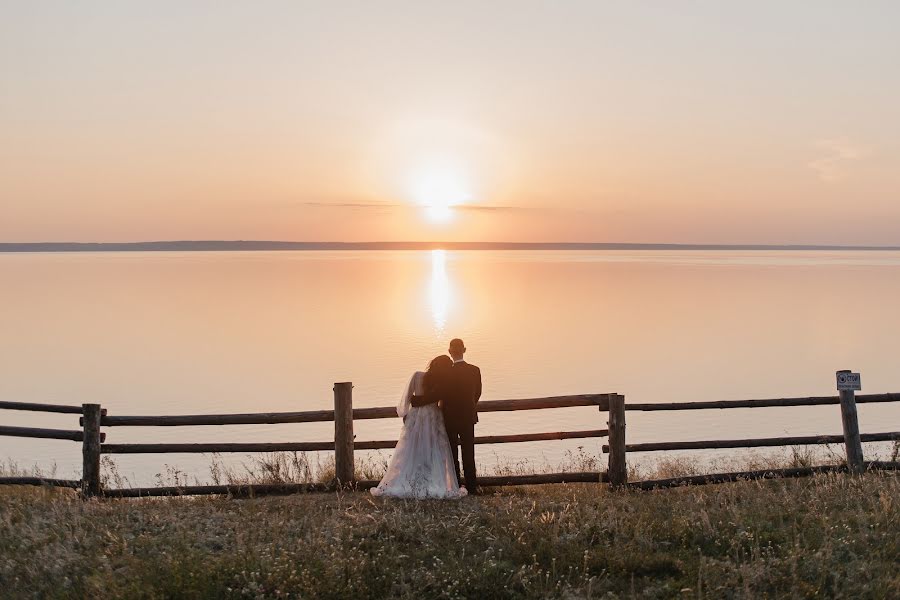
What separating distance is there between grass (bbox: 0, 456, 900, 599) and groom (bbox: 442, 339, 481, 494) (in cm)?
77

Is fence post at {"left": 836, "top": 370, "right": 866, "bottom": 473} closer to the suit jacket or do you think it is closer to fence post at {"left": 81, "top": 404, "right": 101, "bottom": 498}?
the suit jacket

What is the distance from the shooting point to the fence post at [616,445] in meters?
12.2

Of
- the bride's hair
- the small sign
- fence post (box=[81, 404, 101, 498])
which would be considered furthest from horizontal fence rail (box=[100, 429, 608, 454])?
the small sign

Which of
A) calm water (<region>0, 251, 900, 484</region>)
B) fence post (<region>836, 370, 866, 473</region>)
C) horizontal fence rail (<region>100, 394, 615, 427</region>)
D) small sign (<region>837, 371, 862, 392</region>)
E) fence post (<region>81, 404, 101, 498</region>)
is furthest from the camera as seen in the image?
calm water (<region>0, 251, 900, 484</region>)

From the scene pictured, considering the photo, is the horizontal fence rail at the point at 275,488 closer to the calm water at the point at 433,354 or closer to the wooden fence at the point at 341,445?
the wooden fence at the point at 341,445

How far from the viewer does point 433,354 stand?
4600cm

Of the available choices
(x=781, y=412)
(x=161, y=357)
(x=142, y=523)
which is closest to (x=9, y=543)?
(x=142, y=523)

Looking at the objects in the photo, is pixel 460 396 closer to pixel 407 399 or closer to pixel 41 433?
pixel 407 399

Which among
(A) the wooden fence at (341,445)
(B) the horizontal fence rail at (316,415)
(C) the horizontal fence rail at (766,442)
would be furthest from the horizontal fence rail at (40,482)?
(C) the horizontal fence rail at (766,442)

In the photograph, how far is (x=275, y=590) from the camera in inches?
324

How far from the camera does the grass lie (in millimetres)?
8352

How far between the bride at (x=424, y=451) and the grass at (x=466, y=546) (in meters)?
0.35

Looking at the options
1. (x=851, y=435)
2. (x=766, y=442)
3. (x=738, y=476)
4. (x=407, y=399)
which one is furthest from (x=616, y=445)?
(x=851, y=435)

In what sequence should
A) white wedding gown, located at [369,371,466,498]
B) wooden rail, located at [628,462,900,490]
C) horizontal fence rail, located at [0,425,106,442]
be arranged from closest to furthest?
white wedding gown, located at [369,371,466,498] < wooden rail, located at [628,462,900,490] < horizontal fence rail, located at [0,425,106,442]
